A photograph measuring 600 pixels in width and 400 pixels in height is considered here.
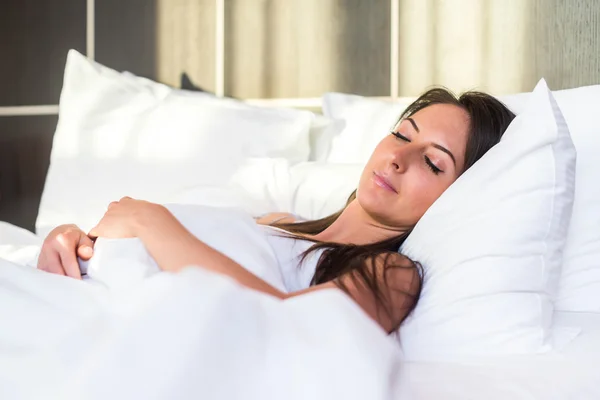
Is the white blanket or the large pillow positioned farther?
the large pillow

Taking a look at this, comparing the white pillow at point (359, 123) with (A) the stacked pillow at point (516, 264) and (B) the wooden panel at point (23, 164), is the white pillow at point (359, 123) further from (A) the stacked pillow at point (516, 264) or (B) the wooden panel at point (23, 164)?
(B) the wooden panel at point (23, 164)

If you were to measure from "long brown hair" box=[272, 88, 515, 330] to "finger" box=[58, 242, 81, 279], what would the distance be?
15.2 inches

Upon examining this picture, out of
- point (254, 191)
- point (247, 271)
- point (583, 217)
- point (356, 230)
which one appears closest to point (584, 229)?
point (583, 217)

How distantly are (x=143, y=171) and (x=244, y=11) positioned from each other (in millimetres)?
624

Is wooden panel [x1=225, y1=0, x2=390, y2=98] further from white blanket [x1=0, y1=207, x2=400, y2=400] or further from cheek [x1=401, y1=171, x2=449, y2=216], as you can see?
white blanket [x1=0, y1=207, x2=400, y2=400]

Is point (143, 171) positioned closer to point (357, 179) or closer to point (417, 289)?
point (357, 179)

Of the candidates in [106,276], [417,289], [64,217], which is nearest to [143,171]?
[64,217]

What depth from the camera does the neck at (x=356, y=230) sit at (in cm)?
146

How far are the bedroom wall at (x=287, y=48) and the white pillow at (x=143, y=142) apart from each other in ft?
0.80

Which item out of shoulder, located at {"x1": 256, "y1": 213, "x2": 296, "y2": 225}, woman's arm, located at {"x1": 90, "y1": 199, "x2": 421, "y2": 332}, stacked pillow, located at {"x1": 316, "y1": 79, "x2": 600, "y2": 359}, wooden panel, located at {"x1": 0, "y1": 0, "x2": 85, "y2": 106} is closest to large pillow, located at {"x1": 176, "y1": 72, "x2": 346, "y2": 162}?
shoulder, located at {"x1": 256, "y1": 213, "x2": 296, "y2": 225}

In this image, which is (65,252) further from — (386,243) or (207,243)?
(386,243)

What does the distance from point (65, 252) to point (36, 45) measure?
59.9 inches

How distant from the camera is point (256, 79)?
2.29m

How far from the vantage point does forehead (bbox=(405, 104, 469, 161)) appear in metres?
1.42
